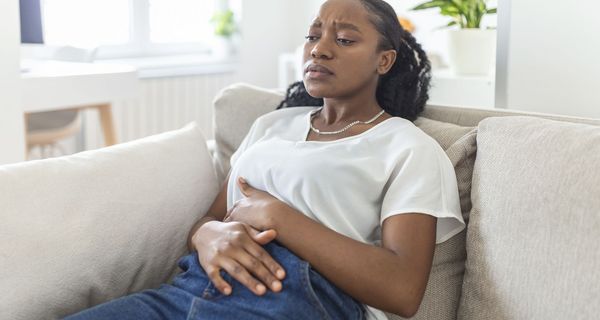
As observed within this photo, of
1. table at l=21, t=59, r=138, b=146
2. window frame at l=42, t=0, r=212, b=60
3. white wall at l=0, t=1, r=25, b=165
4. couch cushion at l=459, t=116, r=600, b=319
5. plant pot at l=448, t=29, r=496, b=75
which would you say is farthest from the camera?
window frame at l=42, t=0, r=212, b=60

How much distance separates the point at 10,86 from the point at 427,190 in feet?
4.28

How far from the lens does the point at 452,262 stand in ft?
4.53

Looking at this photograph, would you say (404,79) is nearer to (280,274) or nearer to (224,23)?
(280,274)

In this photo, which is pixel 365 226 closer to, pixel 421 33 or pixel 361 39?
pixel 361 39

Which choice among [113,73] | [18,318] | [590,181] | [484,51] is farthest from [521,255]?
[113,73]

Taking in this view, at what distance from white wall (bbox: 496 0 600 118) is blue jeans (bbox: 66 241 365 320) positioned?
0.70 m

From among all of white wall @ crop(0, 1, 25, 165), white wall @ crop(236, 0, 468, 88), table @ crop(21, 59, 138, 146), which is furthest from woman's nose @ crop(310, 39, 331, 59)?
white wall @ crop(236, 0, 468, 88)

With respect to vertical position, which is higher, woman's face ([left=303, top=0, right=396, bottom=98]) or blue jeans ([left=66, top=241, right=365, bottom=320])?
woman's face ([left=303, top=0, right=396, bottom=98])

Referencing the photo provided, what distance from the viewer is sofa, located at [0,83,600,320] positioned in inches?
45.9

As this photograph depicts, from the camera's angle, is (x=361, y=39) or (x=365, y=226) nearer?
(x=365, y=226)

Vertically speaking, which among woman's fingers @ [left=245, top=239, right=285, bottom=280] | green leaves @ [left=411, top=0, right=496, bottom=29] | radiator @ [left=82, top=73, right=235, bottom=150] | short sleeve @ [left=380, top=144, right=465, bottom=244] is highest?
green leaves @ [left=411, top=0, right=496, bottom=29]

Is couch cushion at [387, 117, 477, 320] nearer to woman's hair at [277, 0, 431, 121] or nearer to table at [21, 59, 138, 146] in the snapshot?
woman's hair at [277, 0, 431, 121]

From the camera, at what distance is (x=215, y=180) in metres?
1.64

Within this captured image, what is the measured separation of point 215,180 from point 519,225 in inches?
26.5
